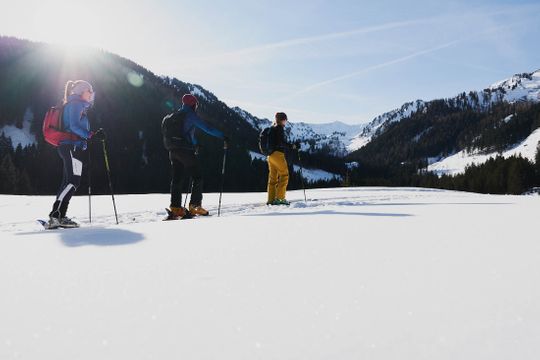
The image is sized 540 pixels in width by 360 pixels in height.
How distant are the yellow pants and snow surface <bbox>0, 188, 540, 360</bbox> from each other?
6.19 metres

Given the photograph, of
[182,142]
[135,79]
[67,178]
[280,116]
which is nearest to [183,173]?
[182,142]

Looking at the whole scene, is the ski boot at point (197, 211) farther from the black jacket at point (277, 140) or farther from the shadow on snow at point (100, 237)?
the shadow on snow at point (100, 237)

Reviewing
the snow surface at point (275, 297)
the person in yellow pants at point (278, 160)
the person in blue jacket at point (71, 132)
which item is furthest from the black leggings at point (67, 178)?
the person in yellow pants at point (278, 160)

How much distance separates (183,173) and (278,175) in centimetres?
299

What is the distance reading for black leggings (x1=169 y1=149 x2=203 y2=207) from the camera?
7918 millimetres

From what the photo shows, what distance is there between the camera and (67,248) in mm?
3516

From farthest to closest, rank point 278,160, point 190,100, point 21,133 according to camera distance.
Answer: point 21,133, point 278,160, point 190,100

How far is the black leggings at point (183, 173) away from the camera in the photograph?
26.0 ft

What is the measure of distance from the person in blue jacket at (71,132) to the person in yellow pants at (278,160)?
469 centimetres

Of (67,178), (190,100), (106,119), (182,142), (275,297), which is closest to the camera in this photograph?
(275,297)

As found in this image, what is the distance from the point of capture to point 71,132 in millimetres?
6770

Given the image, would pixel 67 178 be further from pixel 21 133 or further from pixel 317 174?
pixel 317 174

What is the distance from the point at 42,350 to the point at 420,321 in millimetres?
1582

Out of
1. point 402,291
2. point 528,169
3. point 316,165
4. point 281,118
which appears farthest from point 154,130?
point 402,291
